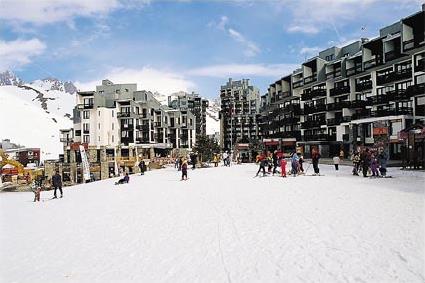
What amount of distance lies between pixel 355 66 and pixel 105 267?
55.0 m

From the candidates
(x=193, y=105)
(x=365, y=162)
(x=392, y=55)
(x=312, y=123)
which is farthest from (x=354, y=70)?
(x=193, y=105)

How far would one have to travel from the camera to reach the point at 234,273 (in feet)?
26.6

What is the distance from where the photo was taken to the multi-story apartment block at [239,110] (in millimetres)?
155750

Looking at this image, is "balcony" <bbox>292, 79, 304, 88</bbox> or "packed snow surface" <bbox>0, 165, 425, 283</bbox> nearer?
"packed snow surface" <bbox>0, 165, 425, 283</bbox>

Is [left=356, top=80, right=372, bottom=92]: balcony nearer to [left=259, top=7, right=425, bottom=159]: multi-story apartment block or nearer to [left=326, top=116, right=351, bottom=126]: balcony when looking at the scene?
[left=259, top=7, right=425, bottom=159]: multi-story apartment block

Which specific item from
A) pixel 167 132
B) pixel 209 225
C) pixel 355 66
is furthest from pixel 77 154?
pixel 209 225

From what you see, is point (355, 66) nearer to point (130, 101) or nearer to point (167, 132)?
point (130, 101)

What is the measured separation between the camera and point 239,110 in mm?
165000

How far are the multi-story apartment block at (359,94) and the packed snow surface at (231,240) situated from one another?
26477mm

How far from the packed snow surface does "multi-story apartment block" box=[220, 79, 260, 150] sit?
134m

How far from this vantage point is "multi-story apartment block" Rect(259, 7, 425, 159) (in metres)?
43.2

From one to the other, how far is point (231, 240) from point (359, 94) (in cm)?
5181

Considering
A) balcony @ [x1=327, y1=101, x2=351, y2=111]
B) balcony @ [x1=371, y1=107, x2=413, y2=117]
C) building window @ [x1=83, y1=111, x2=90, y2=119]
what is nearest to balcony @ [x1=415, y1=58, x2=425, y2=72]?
balcony @ [x1=371, y1=107, x2=413, y2=117]

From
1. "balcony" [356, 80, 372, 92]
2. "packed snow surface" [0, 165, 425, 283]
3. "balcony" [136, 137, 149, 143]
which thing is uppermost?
"balcony" [356, 80, 372, 92]
